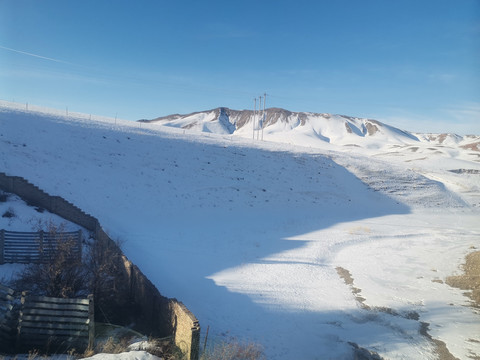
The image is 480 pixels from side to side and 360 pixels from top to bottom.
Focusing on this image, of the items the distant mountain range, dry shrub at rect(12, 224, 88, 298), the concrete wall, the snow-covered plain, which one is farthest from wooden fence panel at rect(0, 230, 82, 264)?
the distant mountain range

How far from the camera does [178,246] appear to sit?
1695cm

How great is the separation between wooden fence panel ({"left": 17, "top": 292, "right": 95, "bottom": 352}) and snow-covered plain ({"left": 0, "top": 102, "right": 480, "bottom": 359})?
3769 millimetres

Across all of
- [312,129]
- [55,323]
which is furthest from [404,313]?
[312,129]

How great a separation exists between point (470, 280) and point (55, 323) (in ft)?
50.8

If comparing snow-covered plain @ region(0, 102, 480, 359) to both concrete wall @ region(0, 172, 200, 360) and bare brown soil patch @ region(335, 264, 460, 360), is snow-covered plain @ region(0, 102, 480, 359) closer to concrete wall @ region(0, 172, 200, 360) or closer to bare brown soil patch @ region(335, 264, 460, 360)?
bare brown soil patch @ region(335, 264, 460, 360)

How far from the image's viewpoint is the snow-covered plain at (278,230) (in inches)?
389

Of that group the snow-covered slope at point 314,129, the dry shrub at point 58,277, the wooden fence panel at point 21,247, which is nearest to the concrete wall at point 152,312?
the dry shrub at point 58,277

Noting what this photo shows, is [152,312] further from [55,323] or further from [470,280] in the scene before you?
[470,280]

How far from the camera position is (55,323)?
21.0 ft

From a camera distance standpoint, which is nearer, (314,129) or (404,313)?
(404,313)

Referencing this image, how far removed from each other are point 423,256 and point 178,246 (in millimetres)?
13298

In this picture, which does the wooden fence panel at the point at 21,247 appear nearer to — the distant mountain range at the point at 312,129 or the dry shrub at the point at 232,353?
the dry shrub at the point at 232,353

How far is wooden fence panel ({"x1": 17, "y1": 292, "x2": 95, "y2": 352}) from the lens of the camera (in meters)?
6.30

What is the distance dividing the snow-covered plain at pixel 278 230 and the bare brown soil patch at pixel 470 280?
38cm
